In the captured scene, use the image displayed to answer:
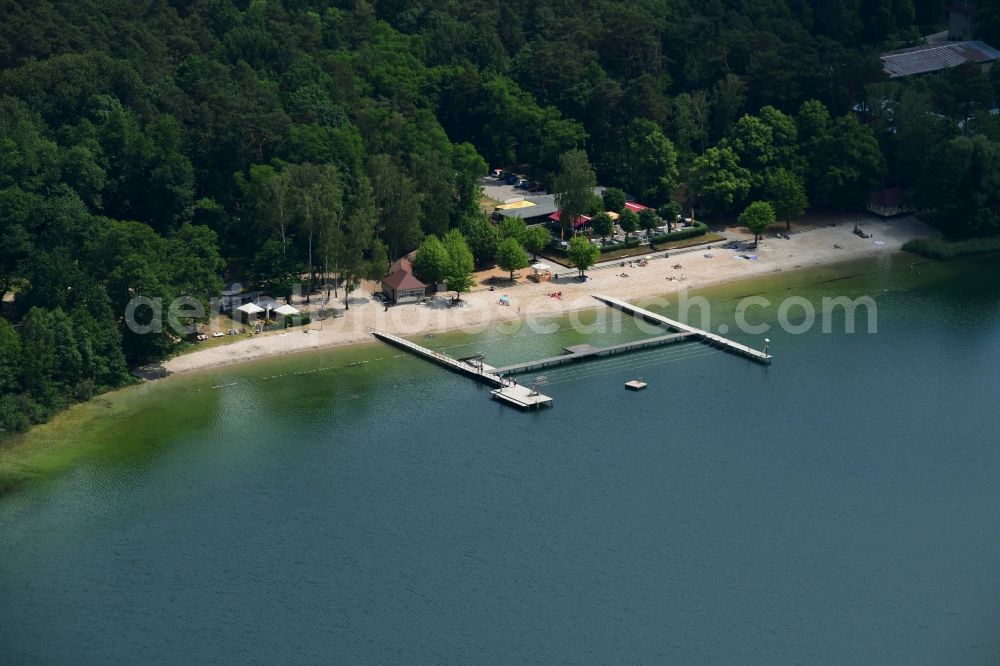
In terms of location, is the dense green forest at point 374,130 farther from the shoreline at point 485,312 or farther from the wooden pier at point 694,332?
the wooden pier at point 694,332

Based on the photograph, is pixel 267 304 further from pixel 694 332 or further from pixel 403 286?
pixel 694 332

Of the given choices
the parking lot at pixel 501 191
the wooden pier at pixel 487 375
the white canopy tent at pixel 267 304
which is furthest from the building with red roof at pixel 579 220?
the white canopy tent at pixel 267 304

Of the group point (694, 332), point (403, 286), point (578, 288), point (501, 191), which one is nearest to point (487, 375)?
point (403, 286)

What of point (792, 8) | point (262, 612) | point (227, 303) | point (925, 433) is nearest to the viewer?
point (262, 612)

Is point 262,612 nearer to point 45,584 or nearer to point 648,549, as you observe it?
point 45,584

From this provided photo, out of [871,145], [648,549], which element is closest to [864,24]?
[871,145]

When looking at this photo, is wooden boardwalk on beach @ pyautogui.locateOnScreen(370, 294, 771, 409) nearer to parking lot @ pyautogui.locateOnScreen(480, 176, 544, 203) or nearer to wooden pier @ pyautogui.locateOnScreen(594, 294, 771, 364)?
wooden pier @ pyautogui.locateOnScreen(594, 294, 771, 364)

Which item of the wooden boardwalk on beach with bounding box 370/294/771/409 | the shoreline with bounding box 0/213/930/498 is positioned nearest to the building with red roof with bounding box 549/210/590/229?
the shoreline with bounding box 0/213/930/498
